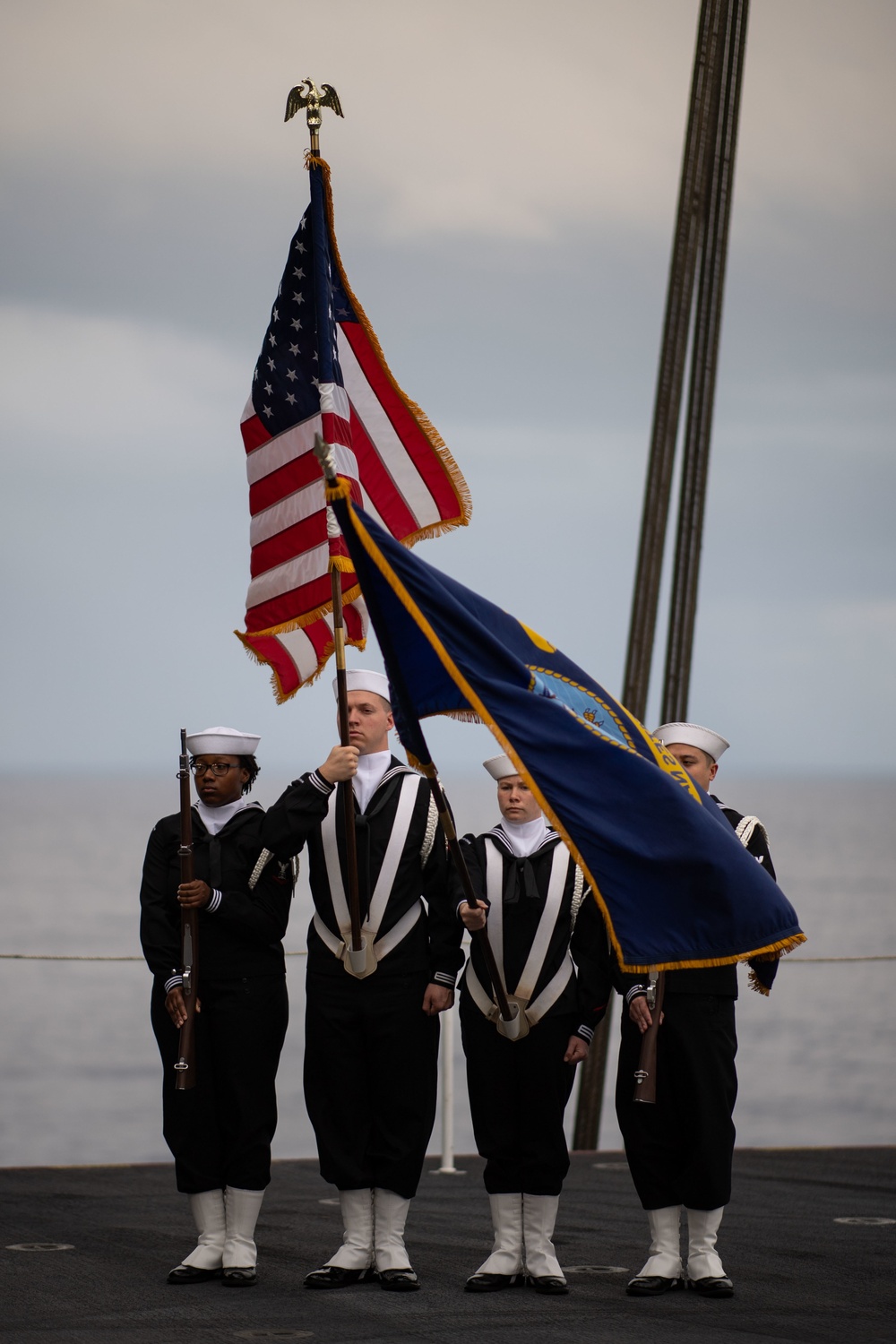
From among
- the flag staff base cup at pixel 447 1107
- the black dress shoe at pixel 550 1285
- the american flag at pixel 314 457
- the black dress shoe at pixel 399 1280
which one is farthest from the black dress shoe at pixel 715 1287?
the flag staff base cup at pixel 447 1107

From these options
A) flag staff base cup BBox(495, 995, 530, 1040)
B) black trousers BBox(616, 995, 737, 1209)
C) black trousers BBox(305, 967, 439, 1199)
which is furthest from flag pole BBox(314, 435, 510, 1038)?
black trousers BBox(616, 995, 737, 1209)

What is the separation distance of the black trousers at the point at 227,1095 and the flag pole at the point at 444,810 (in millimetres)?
561

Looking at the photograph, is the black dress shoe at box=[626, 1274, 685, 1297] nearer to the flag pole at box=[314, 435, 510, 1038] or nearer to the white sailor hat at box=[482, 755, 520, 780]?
the flag pole at box=[314, 435, 510, 1038]

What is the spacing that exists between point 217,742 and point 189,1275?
1.35 metres

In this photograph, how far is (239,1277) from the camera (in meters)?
4.61

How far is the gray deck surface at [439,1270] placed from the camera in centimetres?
419

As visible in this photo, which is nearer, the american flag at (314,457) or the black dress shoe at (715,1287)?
the black dress shoe at (715,1287)

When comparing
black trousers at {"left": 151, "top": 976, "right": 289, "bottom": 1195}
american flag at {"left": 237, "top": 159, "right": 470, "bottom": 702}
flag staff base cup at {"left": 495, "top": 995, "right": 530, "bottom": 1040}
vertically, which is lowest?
black trousers at {"left": 151, "top": 976, "right": 289, "bottom": 1195}

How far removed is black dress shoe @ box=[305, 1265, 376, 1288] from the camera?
4602 millimetres

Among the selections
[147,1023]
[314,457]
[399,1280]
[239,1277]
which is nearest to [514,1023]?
[399,1280]

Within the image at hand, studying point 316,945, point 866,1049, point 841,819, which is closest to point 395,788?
point 316,945

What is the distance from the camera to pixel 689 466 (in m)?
8.97

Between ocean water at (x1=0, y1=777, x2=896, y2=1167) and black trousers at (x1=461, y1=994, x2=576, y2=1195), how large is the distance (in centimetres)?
216

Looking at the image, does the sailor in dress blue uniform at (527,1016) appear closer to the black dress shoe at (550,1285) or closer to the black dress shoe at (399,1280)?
the black dress shoe at (550,1285)
